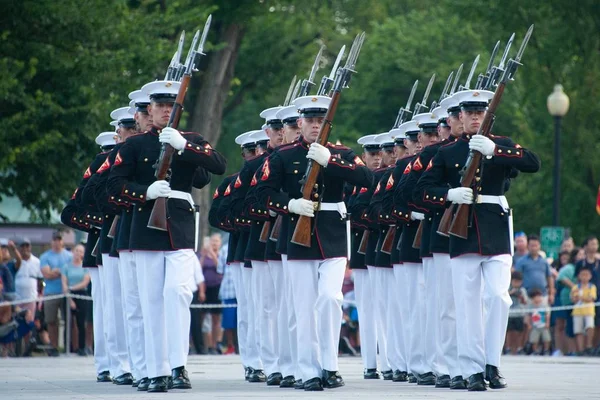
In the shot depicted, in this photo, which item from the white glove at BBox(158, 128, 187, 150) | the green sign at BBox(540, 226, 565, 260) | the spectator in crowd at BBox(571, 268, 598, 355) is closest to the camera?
the white glove at BBox(158, 128, 187, 150)

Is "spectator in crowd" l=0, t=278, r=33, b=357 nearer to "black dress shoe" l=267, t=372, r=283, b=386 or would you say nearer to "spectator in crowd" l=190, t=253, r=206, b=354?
"spectator in crowd" l=190, t=253, r=206, b=354

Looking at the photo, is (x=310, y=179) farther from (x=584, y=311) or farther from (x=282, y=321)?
(x=584, y=311)

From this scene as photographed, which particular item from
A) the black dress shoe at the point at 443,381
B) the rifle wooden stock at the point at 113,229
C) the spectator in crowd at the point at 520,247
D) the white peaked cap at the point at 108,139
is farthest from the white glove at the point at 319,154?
the spectator in crowd at the point at 520,247

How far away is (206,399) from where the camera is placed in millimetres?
12812

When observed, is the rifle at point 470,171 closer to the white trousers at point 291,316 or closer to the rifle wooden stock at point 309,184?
the rifle wooden stock at point 309,184

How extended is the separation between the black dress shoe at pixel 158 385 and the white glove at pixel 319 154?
86.4 inches

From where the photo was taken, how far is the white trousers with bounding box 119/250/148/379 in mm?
14141

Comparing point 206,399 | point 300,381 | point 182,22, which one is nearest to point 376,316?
point 300,381

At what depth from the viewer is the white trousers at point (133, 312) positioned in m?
14.1

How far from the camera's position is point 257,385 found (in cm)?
1548

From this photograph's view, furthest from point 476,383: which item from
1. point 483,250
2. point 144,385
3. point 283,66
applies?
point 283,66

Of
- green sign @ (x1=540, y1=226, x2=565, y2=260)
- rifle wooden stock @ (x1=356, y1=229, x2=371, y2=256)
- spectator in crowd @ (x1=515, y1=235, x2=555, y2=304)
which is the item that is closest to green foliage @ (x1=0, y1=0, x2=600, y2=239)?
green sign @ (x1=540, y1=226, x2=565, y2=260)

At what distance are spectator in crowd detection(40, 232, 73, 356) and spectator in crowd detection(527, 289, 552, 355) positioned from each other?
678 centimetres

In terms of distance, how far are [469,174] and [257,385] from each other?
3148 mm
